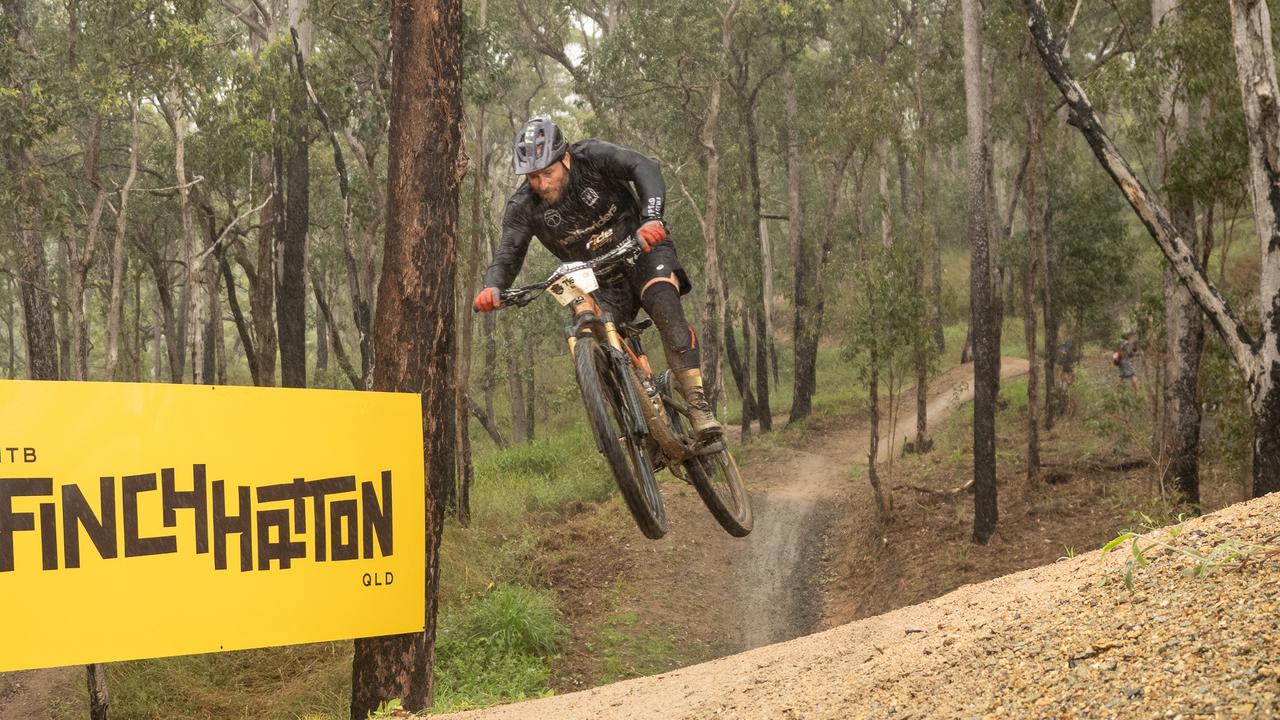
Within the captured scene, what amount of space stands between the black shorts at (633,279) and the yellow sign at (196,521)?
1.51 m

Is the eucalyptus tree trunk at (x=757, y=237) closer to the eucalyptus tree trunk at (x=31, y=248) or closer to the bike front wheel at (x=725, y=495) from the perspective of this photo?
the eucalyptus tree trunk at (x=31, y=248)

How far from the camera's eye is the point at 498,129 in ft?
143

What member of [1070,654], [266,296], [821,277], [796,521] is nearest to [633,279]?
[1070,654]

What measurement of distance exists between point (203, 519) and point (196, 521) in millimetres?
37

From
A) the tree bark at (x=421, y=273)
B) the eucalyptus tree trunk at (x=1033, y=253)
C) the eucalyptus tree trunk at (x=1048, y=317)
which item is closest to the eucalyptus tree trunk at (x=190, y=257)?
the tree bark at (x=421, y=273)

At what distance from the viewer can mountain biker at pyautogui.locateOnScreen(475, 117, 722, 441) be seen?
6.85m

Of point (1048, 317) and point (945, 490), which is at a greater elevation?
point (1048, 317)

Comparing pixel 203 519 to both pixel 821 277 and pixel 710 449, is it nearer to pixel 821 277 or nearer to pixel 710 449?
pixel 710 449

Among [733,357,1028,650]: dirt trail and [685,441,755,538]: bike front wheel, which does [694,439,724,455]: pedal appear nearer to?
[685,441,755,538]: bike front wheel

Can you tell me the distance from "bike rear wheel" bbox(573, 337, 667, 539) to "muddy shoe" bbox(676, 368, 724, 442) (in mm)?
649

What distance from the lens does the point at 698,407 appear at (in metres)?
7.18

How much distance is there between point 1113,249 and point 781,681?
26974 mm

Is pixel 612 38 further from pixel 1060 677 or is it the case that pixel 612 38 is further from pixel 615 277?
pixel 1060 677

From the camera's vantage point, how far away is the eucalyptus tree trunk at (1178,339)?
15.6 m
